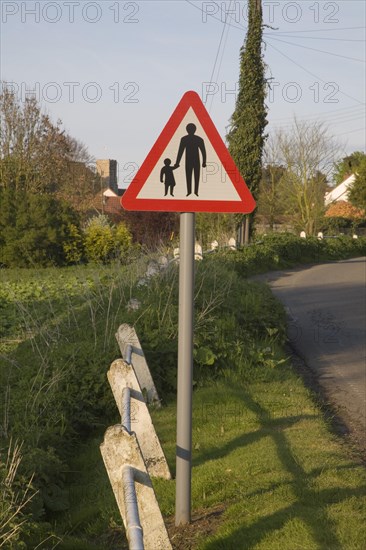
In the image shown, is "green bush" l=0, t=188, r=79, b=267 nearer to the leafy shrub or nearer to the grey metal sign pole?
the leafy shrub

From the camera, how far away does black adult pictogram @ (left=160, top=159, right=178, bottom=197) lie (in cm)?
499

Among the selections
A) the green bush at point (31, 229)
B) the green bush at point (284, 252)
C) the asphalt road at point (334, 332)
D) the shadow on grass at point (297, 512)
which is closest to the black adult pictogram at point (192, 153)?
the shadow on grass at point (297, 512)

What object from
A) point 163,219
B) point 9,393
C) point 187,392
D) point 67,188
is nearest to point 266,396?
point 9,393

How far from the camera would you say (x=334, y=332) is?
1391 centimetres

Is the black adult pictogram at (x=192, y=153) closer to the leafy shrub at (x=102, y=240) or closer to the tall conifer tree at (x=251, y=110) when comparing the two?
the leafy shrub at (x=102, y=240)

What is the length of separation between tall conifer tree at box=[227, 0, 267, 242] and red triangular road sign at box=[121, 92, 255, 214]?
28.3 meters

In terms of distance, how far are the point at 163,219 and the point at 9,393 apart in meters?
28.4

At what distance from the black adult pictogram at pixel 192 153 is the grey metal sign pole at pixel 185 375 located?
0.89ft

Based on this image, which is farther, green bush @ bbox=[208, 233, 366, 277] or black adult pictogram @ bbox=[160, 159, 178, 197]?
green bush @ bbox=[208, 233, 366, 277]

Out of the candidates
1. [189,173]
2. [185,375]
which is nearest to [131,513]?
[185,375]

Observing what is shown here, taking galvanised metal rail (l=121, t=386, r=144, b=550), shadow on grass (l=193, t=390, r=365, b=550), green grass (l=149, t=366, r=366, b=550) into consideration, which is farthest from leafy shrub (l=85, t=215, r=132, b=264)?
galvanised metal rail (l=121, t=386, r=144, b=550)

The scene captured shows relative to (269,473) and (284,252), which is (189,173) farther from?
(284,252)

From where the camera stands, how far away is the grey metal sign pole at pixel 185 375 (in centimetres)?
489

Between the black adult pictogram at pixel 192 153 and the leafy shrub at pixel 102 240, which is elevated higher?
the black adult pictogram at pixel 192 153
